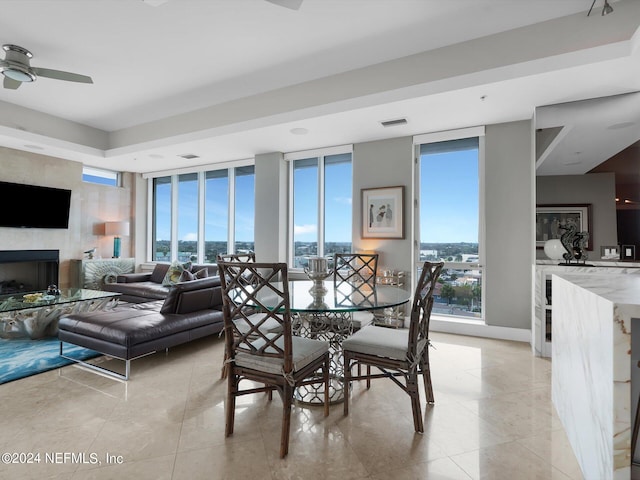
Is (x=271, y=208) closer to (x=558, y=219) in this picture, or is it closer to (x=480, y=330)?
(x=480, y=330)

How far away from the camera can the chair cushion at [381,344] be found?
6.59ft

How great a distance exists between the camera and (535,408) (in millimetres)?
2273

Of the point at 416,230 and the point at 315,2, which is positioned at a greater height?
the point at 315,2

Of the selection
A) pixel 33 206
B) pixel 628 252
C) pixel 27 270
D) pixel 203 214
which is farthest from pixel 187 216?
pixel 628 252

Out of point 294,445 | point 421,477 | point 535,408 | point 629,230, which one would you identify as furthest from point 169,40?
point 629,230

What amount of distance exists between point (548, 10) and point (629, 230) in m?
2.13

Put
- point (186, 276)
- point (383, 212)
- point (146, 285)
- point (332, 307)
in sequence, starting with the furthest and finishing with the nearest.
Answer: point (146, 285) → point (186, 276) → point (383, 212) → point (332, 307)

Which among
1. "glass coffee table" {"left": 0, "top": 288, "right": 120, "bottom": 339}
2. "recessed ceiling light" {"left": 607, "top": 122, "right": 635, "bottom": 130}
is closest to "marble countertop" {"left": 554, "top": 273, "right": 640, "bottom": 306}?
"recessed ceiling light" {"left": 607, "top": 122, "right": 635, "bottom": 130}

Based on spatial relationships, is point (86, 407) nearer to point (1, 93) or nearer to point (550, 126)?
point (1, 93)

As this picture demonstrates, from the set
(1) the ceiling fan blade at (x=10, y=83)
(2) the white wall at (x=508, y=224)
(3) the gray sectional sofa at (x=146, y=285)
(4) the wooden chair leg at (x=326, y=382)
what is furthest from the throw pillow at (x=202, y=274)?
(2) the white wall at (x=508, y=224)

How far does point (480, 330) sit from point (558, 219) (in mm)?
1605

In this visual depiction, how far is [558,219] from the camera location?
11.1 feet

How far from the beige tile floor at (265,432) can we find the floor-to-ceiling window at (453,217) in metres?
1.60

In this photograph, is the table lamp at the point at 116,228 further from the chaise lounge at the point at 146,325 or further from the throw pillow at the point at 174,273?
the chaise lounge at the point at 146,325
